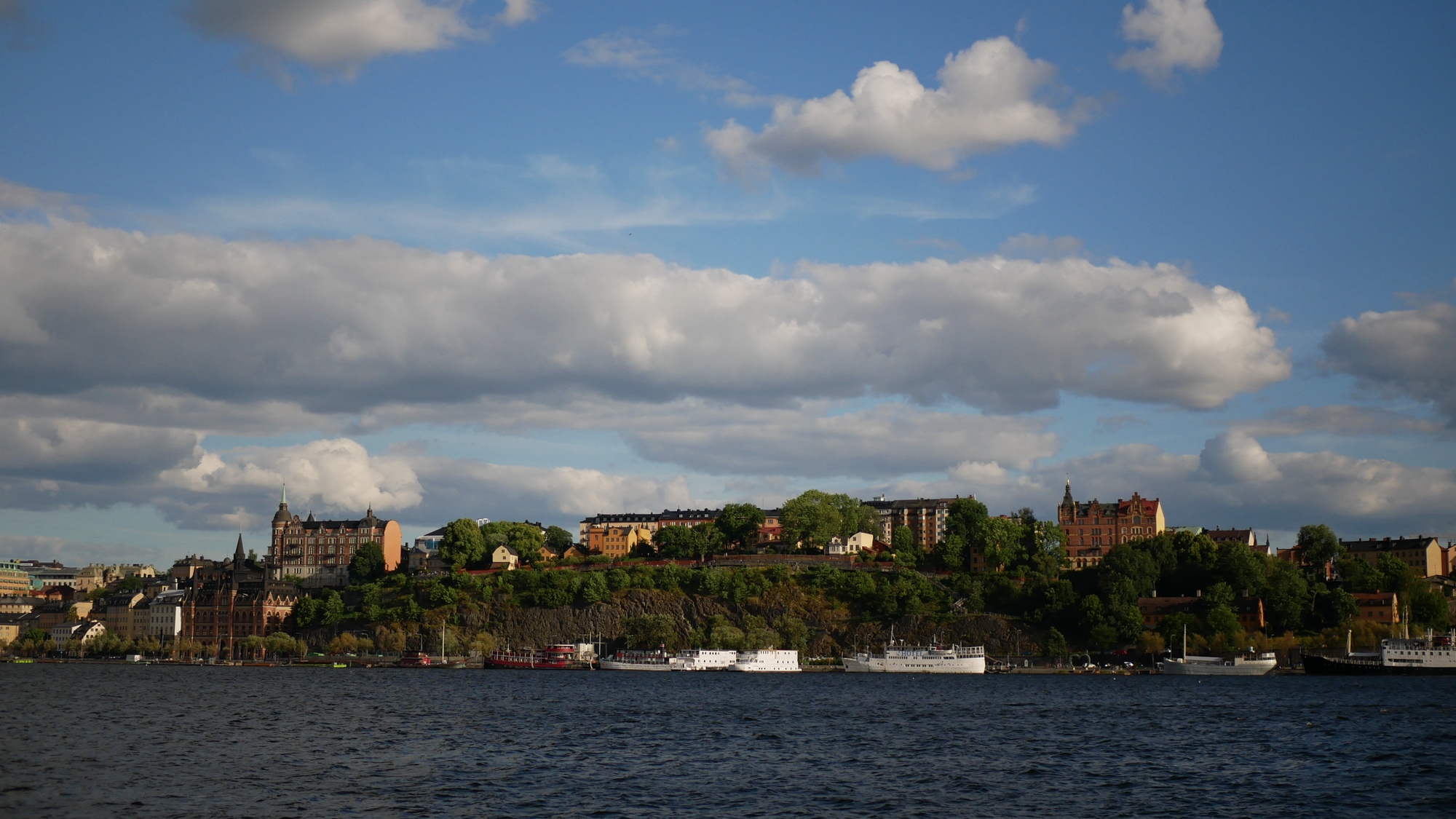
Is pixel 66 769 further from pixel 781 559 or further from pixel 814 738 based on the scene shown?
pixel 781 559

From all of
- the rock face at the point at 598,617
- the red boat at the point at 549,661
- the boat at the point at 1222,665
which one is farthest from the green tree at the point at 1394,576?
the red boat at the point at 549,661

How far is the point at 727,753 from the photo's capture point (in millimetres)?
68438

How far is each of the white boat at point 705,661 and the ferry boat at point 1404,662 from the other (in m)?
74.1

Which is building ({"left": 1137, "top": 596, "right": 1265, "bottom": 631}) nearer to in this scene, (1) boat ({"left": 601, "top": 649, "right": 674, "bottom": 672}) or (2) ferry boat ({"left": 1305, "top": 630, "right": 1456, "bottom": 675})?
(2) ferry boat ({"left": 1305, "top": 630, "right": 1456, "bottom": 675})

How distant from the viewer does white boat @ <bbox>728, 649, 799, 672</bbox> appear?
170 metres

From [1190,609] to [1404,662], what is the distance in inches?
1052

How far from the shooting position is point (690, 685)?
13688 centimetres

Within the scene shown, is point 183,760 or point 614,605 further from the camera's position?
point 614,605

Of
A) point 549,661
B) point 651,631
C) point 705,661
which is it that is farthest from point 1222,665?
point 549,661

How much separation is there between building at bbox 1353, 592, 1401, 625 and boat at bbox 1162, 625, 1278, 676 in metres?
17.5

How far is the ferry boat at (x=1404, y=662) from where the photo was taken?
484 ft

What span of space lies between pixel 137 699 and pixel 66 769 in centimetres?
5574

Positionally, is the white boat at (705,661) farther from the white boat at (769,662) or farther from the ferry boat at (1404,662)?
the ferry boat at (1404,662)

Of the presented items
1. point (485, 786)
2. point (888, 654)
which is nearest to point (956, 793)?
point (485, 786)
